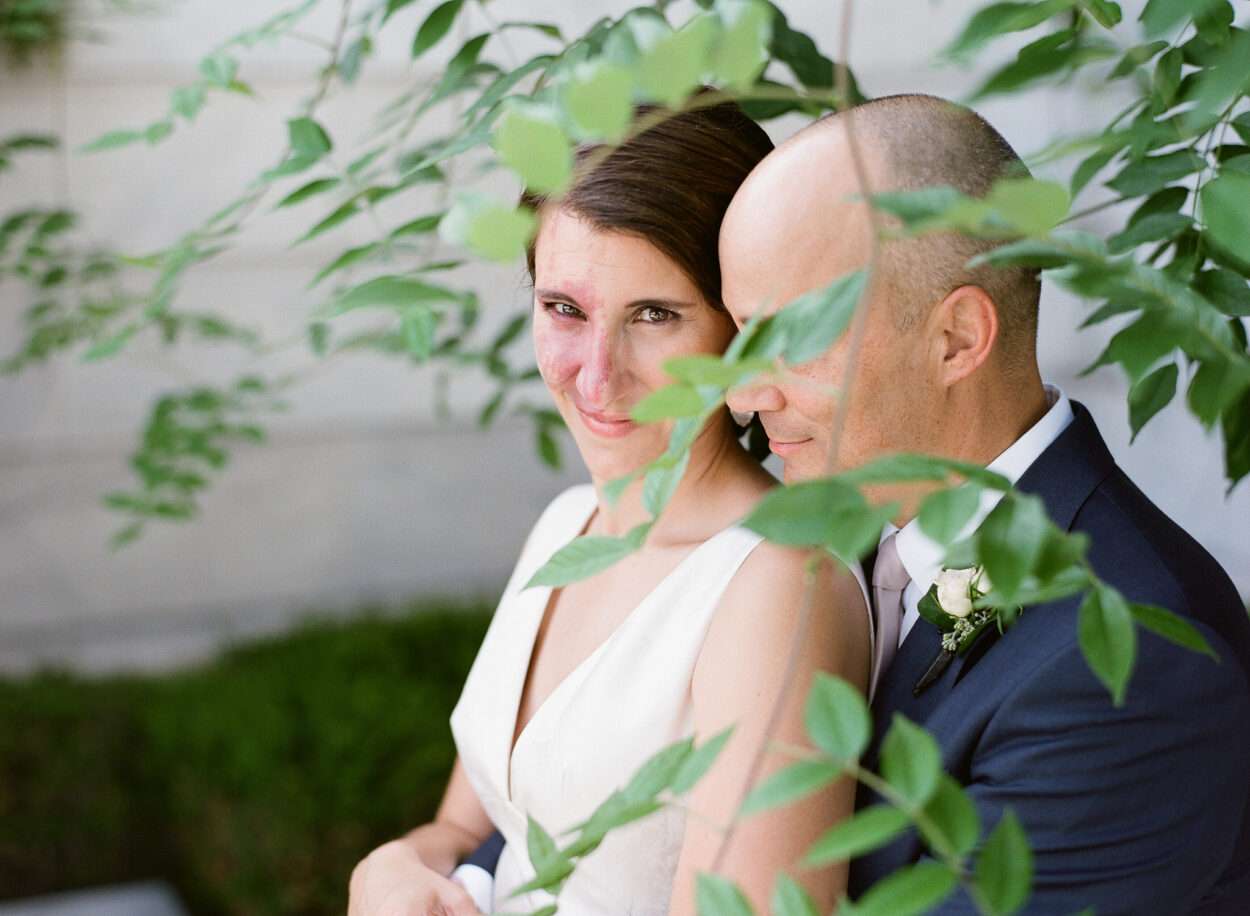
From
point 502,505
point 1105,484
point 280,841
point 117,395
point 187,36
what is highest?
point 187,36

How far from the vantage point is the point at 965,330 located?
1.40 meters

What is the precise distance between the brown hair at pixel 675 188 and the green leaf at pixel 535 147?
0.83m

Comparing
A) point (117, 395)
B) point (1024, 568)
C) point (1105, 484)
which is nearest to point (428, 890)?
point (1105, 484)

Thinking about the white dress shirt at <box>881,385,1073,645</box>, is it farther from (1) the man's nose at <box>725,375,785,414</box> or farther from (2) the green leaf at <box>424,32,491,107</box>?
(2) the green leaf at <box>424,32,491,107</box>

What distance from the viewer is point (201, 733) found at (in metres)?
3.50

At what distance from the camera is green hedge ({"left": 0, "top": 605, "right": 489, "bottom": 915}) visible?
11.0ft

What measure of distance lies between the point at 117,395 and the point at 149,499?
142 centimetres

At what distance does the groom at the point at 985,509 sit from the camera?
1.24 metres

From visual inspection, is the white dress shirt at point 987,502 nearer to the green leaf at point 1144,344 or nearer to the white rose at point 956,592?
the white rose at point 956,592

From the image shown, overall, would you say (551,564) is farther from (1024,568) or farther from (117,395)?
(117,395)

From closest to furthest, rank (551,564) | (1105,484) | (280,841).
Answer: (551,564)
(1105,484)
(280,841)

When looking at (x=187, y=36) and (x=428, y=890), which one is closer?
(x=428, y=890)

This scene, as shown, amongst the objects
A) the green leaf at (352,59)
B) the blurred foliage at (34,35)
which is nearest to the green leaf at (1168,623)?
the green leaf at (352,59)

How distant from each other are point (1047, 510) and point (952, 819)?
0.72 meters
